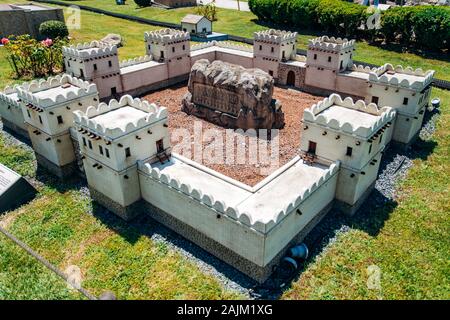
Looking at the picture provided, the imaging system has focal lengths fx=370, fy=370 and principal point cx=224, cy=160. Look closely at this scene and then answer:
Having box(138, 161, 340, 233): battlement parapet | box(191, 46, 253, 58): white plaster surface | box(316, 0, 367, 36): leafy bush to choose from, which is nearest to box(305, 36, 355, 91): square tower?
box(191, 46, 253, 58): white plaster surface

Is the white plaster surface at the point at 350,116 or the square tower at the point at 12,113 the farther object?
the square tower at the point at 12,113

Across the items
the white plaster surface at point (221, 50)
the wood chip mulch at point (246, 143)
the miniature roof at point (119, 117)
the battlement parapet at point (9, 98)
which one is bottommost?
the wood chip mulch at point (246, 143)

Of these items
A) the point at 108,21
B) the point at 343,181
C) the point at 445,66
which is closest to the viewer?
the point at 343,181

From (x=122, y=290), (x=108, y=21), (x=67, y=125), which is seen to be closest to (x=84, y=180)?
(x=67, y=125)

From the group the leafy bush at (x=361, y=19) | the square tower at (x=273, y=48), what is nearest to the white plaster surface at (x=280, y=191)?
the square tower at (x=273, y=48)

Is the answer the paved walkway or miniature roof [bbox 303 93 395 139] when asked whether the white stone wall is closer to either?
miniature roof [bbox 303 93 395 139]

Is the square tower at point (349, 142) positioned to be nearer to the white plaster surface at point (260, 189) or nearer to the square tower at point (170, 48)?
the white plaster surface at point (260, 189)
